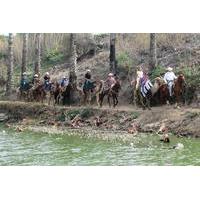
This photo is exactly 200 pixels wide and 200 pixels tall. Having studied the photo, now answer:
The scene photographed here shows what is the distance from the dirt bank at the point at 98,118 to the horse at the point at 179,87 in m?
0.41

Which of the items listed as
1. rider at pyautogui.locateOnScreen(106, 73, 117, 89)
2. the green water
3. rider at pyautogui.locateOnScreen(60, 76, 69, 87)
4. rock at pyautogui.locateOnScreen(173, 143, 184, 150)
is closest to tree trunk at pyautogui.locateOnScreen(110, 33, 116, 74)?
rider at pyautogui.locateOnScreen(106, 73, 117, 89)

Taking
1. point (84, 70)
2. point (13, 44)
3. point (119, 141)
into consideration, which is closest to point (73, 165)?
point (119, 141)

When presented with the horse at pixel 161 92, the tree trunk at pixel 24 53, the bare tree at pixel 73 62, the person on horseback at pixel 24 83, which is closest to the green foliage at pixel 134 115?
the horse at pixel 161 92

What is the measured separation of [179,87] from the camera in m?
18.5

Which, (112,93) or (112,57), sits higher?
(112,57)

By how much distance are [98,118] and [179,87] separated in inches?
79.2

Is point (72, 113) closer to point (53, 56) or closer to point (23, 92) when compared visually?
point (23, 92)

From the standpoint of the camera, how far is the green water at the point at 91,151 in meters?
14.6

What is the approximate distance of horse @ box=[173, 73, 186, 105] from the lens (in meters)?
18.4

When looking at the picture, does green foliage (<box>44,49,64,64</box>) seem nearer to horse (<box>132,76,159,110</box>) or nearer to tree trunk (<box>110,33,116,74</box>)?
tree trunk (<box>110,33,116,74</box>)

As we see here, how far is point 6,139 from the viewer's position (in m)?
16.9

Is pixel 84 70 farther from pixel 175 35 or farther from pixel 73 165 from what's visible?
pixel 73 165

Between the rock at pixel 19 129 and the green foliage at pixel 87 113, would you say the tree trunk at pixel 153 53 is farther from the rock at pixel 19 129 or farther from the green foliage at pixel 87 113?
the rock at pixel 19 129

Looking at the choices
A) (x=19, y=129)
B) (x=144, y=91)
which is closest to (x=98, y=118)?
(x=144, y=91)
